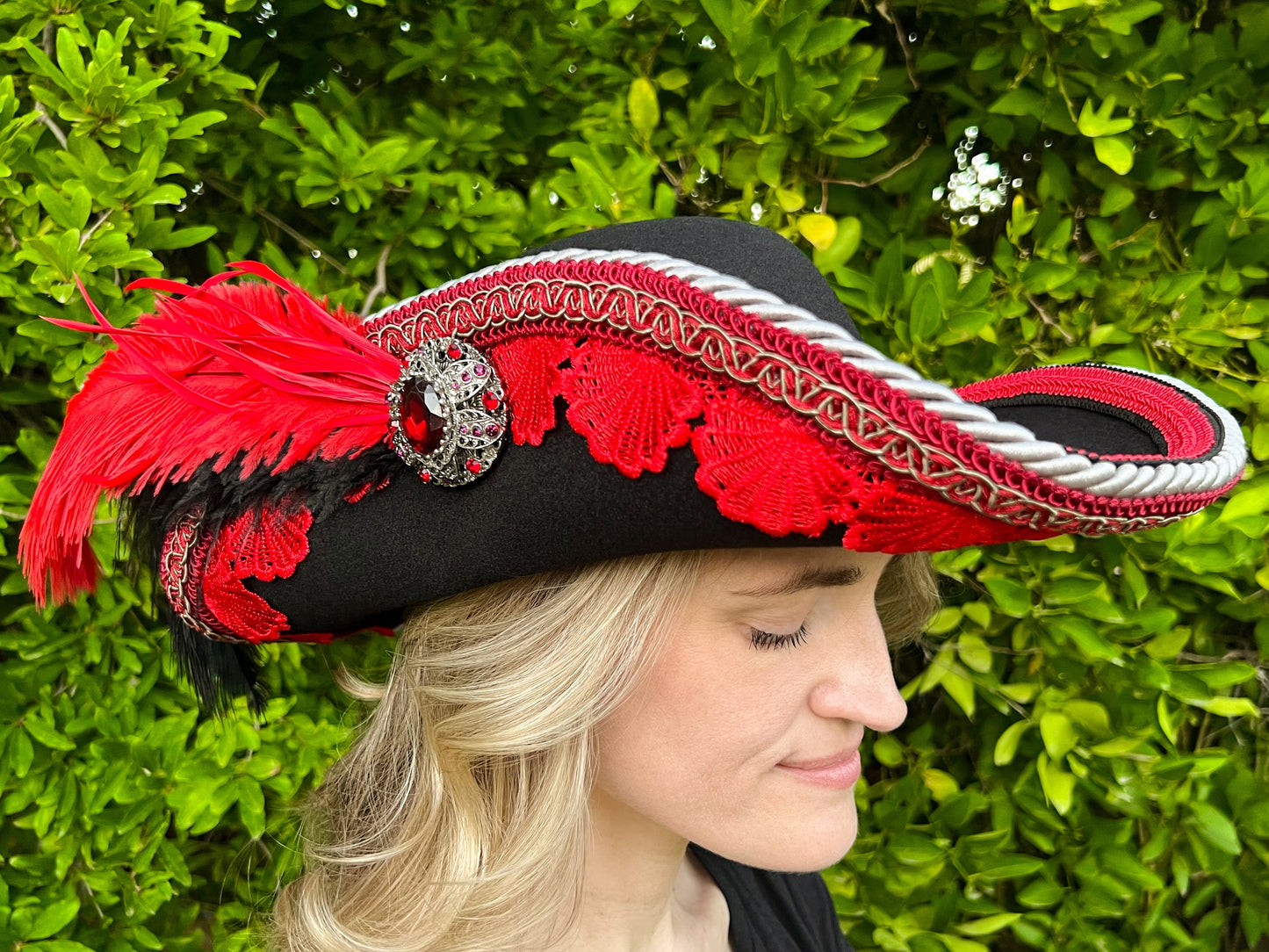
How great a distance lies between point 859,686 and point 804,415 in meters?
0.40

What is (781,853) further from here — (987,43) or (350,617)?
(987,43)

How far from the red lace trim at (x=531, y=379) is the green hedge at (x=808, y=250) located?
0.64 metres

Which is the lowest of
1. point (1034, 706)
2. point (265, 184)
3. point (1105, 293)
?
point (1034, 706)

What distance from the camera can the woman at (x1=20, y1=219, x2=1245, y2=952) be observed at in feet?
2.61

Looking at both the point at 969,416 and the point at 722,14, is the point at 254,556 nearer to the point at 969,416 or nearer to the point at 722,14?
the point at 969,416

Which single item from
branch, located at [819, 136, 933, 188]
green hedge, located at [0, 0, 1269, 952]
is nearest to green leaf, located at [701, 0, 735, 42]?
green hedge, located at [0, 0, 1269, 952]

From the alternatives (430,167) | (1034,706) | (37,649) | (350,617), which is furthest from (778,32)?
(37,649)

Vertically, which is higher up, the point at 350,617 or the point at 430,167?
the point at 430,167

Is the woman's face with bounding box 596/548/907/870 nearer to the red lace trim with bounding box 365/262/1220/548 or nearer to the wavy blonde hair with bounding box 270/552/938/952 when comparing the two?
the wavy blonde hair with bounding box 270/552/938/952

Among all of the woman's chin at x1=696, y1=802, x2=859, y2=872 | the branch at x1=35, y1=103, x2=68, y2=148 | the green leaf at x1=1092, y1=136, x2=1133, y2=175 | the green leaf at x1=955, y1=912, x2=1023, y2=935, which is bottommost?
the green leaf at x1=955, y1=912, x2=1023, y2=935

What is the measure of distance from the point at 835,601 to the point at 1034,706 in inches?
29.8

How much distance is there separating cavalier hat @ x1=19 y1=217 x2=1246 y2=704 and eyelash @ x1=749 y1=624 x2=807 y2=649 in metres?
0.15

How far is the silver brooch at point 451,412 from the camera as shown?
Result: 0.93 m

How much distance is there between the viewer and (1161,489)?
2.60 ft
